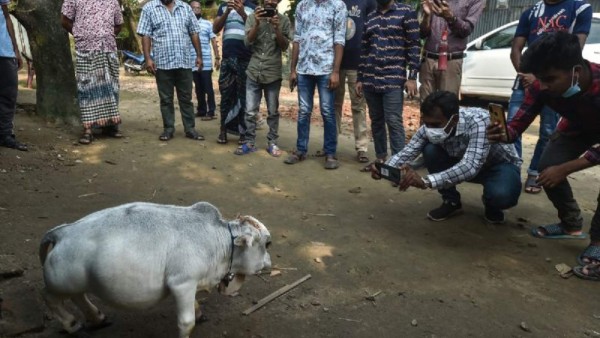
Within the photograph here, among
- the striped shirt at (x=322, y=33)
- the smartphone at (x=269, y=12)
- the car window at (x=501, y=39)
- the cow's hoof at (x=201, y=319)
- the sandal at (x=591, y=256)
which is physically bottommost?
the sandal at (x=591, y=256)

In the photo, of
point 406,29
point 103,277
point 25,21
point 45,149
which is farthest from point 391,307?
point 25,21

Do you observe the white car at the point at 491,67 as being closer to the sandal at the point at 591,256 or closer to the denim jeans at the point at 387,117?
the denim jeans at the point at 387,117

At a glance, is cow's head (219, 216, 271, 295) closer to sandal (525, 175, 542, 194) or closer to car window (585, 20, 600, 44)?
sandal (525, 175, 542, 194)

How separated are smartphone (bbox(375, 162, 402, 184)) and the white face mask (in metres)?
0.49

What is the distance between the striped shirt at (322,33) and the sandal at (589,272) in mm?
3117

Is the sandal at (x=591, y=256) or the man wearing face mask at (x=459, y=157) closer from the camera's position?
the sandal at (x=591, y=256)

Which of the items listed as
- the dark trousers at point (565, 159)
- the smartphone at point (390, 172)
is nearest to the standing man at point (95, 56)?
the smartphone at point (390, 172)

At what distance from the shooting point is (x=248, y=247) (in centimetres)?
233

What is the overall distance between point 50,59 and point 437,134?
5.06 meters

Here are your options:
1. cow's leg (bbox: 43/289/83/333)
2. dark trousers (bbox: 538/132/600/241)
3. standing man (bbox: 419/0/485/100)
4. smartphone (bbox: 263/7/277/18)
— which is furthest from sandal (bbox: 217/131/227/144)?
cow's leg (bbox: 43/289/83/333)

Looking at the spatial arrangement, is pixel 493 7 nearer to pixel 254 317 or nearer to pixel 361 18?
pixel 361 18

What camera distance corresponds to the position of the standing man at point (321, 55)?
5234 mm

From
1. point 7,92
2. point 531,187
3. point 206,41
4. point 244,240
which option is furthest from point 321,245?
point 206,41

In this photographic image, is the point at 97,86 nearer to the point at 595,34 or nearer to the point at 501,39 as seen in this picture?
the point at 501,39
